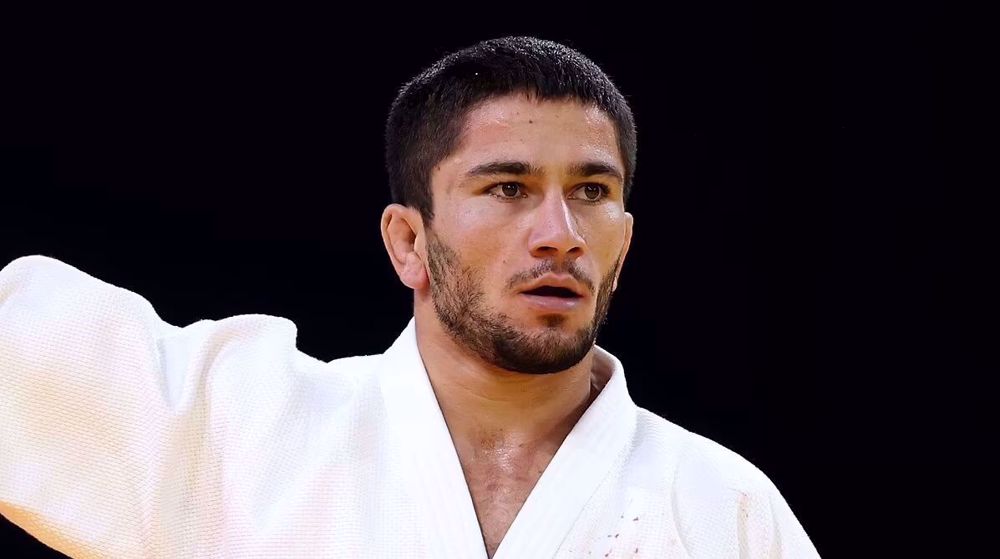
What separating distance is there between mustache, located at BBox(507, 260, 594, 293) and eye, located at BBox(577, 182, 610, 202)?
0.50 feet

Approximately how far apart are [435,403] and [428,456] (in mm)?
127

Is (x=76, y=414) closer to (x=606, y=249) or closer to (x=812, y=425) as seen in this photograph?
(x=606, y=249)

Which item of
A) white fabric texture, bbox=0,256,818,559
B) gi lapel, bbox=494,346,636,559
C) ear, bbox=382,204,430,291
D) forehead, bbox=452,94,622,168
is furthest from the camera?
ear, bbox=382,204,430,291

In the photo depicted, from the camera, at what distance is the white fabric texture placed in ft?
6.93

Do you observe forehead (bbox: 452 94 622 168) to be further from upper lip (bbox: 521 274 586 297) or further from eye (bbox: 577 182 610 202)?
upper lip (bbox: 521 274 586 297)

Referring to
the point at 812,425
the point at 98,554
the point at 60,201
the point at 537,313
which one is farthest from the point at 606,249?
the point at 60,201

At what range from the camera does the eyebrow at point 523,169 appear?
230 cm

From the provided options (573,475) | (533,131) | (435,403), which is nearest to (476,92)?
(533,131)

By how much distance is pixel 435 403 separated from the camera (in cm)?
240

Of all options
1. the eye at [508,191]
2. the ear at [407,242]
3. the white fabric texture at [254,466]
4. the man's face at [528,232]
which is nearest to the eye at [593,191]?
the man's face at [528,232]

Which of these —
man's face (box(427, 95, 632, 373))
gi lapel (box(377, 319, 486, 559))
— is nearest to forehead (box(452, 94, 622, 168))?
man's face (box(427, 95, 632, 373))

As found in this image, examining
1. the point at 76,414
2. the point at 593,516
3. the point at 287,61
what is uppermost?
the point at 287,61

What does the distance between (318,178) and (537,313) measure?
1500mm

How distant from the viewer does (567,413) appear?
2.50 metres
